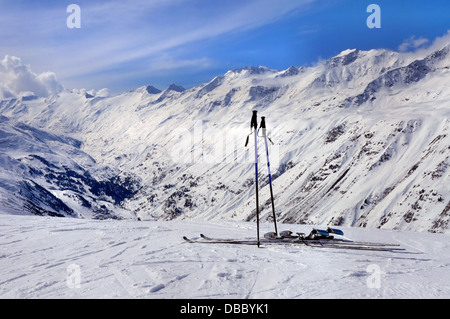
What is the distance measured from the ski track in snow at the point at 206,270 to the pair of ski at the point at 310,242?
1.26 metres

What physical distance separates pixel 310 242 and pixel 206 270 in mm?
12414

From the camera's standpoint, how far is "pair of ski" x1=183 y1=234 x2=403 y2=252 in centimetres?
2633

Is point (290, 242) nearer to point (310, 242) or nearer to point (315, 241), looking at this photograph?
point (310, 242)

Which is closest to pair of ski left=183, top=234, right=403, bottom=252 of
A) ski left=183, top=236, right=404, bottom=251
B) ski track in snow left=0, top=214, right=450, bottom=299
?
ski left=183, top=236, right=404, bottom=251

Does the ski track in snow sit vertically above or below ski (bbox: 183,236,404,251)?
above

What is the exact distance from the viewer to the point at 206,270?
1852 centimetres

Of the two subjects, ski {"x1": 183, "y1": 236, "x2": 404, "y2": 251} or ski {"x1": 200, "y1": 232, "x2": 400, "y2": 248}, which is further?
ski {"x1": 200, "y1": 232, "x2": 400, "y2": 248}

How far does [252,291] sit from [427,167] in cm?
19245

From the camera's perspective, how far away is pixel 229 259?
848 inches

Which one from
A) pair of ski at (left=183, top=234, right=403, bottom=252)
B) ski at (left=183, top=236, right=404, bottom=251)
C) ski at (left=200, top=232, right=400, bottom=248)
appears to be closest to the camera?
ski at (left=183, top=236, right=404, bottom=251)

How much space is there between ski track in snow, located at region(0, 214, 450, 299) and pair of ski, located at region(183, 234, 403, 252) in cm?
126

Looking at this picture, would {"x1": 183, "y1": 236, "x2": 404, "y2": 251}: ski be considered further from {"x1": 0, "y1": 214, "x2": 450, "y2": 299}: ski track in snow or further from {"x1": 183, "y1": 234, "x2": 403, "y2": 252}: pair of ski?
{"x1": 0, "y1": 214, "x2": 450, "y2": 299}: ski track in snow
